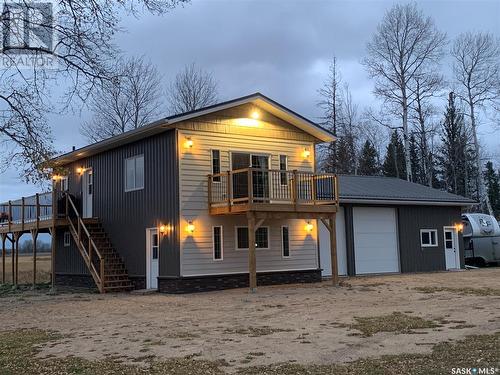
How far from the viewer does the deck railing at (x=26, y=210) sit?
22.3m

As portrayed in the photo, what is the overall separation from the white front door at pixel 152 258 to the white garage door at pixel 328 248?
6.53 metres

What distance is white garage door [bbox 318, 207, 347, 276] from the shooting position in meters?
22.4

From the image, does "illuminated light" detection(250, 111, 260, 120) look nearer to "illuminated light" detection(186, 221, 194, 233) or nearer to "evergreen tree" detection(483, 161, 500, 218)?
"illuminated light" detection(186, 221, 194, 233)

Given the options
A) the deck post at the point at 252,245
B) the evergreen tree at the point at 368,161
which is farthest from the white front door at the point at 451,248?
the evergreen tree at the point at 368,161

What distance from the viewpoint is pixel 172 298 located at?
16453mm

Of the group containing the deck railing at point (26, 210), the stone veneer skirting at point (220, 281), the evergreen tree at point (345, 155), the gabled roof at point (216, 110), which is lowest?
the stone veneer skirting at point (220, 281)

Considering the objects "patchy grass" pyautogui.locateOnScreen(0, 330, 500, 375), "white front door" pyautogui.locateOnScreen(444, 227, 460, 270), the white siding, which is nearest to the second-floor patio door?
the white siding

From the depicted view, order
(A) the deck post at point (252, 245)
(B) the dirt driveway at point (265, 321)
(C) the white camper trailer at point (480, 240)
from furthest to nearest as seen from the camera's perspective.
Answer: (C) the white camper trailer at point (480, 240) → (A) the deck post at point (252, 245) → (B) the dirt driveway at point (265, 321)

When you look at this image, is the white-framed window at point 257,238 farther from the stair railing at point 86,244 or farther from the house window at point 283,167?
the stair railing at point 86,244

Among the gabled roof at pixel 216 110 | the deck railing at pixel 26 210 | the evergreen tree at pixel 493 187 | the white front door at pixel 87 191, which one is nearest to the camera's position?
the gabled roof at pixel 216 110

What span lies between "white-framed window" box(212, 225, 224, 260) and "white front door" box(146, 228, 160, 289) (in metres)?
2.01

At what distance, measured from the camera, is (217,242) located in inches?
738

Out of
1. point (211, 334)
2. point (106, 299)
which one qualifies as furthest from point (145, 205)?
point (211, 334)

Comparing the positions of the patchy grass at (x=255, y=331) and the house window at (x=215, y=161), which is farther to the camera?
the house window at (x=215, y=161)
